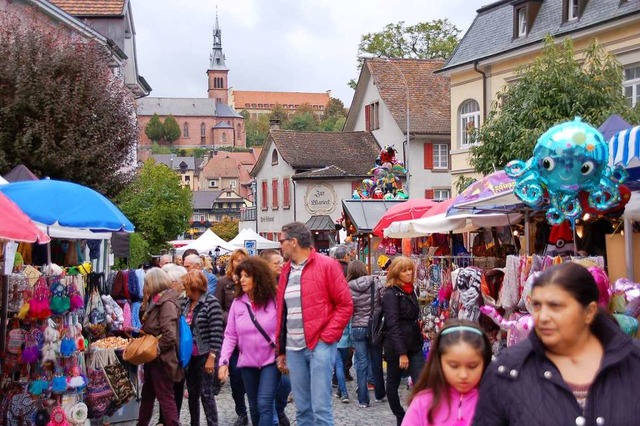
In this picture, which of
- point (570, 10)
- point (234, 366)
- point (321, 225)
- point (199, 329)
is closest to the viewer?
point (199, 329)

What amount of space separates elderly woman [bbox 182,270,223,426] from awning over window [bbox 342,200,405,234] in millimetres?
9981

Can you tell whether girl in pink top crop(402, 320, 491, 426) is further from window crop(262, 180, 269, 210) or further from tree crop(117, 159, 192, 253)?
window crop(262, 180, 269, 210)

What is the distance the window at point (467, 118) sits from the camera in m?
29.3

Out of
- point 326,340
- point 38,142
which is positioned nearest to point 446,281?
point 326,340

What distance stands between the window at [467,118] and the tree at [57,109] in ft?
42.2

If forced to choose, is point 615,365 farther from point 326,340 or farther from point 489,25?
point 489,25

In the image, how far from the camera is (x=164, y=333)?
8.53m

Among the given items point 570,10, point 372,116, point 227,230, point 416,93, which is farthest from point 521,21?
point 227,230

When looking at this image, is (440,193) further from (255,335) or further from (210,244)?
(255,335)

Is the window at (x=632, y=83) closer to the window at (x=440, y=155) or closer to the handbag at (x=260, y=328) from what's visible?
the handbag at (x=260, y=328)

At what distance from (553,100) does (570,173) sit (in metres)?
10.8

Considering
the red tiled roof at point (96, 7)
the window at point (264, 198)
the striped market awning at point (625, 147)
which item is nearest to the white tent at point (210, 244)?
the red tiled roof at point (96, 7)

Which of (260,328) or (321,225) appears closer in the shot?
(260,328)

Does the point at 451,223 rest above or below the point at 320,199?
below
